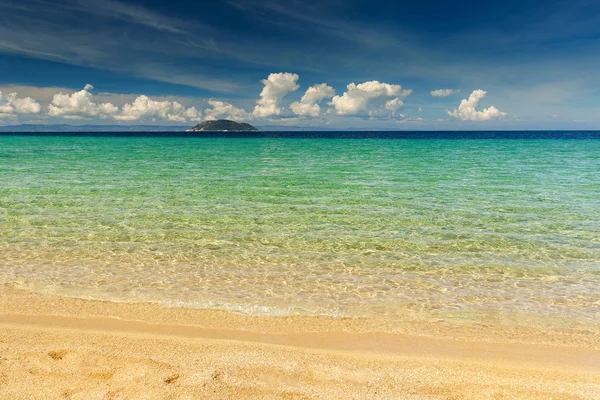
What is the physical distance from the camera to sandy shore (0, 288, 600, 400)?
4340 millimetres

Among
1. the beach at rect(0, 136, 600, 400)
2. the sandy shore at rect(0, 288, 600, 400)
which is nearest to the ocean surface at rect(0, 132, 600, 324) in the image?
the beach at rect(0, 136, 600, 400)

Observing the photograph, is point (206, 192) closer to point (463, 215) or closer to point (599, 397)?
point (463, 215)

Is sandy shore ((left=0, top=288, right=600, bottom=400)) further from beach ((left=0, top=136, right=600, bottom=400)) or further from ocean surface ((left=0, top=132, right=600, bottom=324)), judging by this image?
ocean surface ((left=0, top=132, right=600, bottom=324))

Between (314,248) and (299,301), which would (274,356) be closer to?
(299,301)

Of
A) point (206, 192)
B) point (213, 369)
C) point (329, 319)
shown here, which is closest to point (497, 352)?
point (329, 319)

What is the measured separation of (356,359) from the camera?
5.05 m

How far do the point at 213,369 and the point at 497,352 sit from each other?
386 cm

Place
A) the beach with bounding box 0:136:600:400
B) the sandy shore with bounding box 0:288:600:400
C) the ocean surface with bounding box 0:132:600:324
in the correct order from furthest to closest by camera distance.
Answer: the ocean surface with bounding box 0:132:600:324, the beach with bounding box 0:136:600:400, the sandy shore with bounding box 0:288:600:400

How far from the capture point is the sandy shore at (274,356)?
434 centimetres

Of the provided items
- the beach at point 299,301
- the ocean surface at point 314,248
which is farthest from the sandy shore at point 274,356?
the ocean surface at point 314,248

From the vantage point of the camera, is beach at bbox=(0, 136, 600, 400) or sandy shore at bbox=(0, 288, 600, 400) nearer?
sandy shore at bbox=(0, 288, 600, 400)

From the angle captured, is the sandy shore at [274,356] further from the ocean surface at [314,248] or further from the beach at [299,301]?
the ocean surface at [314,248]

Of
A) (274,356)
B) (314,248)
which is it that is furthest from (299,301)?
(314,248)

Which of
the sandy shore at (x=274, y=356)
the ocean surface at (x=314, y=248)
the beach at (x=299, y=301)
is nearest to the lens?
the sandy shore at (x=274, y=356)
